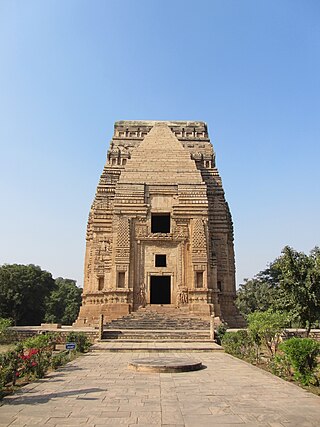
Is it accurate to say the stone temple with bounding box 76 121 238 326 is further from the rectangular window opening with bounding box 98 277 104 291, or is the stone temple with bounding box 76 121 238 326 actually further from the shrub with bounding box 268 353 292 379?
the shrub with bounding box 268 353 292 379

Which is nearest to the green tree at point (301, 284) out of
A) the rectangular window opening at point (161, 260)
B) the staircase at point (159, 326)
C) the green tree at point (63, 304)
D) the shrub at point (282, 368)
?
the staircase at point (159, 326)

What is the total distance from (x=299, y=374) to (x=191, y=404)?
2.99 metres

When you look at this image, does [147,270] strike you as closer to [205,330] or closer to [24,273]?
[205,330]

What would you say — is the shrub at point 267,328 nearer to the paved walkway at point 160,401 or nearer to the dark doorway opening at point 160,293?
the paved walkway at point 160,401

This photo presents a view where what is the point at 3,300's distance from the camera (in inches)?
1433

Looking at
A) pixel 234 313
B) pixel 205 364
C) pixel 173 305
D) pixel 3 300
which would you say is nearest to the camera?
pixel 205 364

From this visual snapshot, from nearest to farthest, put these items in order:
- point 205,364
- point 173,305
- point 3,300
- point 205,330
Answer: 1. point 205,364
2. point 205,330
3. point 173,305
4. point 3,300

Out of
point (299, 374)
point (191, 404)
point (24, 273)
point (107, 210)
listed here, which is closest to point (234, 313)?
point (107, 210)

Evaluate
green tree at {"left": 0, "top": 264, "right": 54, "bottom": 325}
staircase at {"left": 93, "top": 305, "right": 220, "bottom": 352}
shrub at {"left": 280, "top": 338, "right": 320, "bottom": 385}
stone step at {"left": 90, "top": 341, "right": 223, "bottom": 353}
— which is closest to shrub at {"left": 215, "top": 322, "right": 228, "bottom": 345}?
staircase at {"left": 93, "top": 305, "right": 220, "bottom": 352}

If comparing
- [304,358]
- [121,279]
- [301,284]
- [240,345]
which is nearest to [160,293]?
[121,279]

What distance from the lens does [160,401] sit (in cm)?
646

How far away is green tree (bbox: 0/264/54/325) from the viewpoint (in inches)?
1437

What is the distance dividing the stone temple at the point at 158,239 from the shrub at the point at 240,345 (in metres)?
6.62

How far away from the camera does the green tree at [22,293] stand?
120 ft
